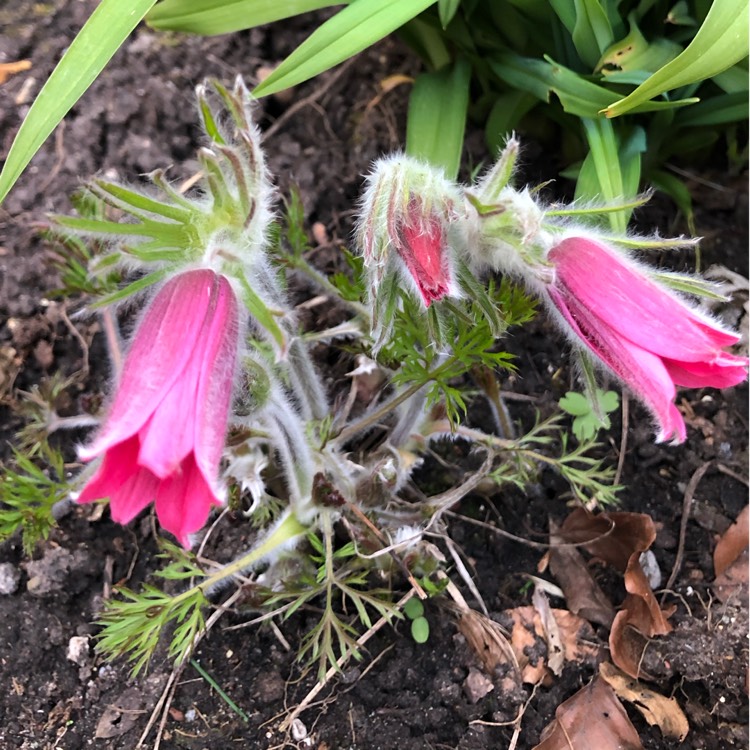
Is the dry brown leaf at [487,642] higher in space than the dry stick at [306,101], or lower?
lower

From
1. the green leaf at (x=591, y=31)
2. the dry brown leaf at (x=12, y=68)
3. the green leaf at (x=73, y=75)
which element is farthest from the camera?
the dry brown leaf at (x=12, y=68)

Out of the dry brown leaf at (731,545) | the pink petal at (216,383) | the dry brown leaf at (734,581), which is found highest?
the pink petal at (216,383)

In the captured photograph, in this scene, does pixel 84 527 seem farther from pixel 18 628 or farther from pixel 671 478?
pixel 671 478

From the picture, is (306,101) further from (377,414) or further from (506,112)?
(377,414)

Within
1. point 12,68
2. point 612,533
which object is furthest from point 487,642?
point 12,68

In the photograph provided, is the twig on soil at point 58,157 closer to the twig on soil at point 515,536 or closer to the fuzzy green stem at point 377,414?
the fuzzy green stem at point 377,414

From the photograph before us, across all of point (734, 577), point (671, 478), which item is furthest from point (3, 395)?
point (734, 577)

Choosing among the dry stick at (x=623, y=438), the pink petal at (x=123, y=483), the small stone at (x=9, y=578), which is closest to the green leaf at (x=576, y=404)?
the dry stick at (x=623, y=438)
